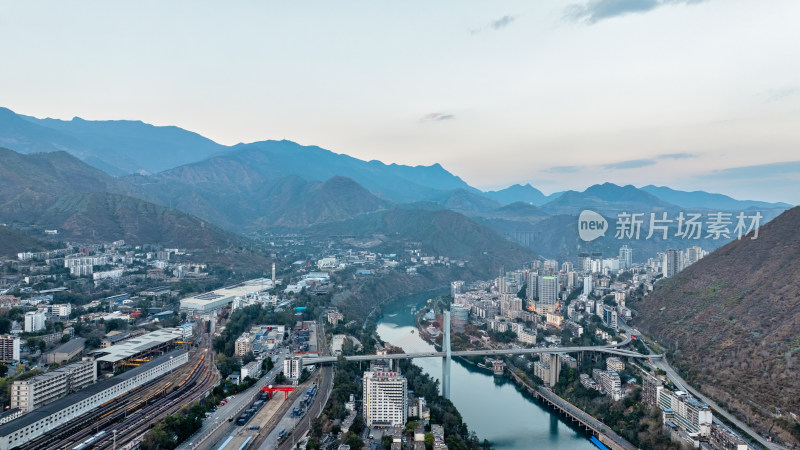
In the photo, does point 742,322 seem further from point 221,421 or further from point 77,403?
point 77,403

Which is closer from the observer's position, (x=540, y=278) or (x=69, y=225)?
(x=540, y=278)

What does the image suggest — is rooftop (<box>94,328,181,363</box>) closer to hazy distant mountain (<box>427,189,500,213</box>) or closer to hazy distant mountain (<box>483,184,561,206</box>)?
hazy distant mountain (<box>427,189,500,213</box>)

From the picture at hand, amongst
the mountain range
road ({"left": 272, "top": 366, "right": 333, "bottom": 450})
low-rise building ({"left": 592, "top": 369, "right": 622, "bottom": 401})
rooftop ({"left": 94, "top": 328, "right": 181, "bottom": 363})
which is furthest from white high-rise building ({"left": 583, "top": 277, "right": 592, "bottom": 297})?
the mountain range

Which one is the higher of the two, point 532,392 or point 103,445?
point 103,445

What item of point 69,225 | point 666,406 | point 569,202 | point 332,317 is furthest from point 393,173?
point 666,406

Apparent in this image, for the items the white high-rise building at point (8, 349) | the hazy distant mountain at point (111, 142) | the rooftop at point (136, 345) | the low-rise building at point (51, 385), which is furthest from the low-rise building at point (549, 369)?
the hazy distant mountain at point (111, 142)

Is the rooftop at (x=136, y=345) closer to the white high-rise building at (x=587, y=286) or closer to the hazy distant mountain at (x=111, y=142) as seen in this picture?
the white high-rise building at (x=587, y=286)

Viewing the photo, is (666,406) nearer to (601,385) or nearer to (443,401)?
(601,385)
